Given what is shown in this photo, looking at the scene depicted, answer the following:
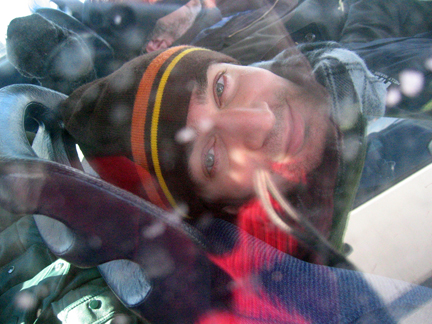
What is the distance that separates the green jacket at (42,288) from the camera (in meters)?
0.73

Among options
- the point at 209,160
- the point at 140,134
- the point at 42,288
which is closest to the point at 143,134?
the point at 140,134

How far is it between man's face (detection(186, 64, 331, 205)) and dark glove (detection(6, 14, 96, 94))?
64 cm

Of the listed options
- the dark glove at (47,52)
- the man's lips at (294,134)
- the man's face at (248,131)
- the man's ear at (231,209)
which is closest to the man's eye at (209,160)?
the man's face at (248,131)

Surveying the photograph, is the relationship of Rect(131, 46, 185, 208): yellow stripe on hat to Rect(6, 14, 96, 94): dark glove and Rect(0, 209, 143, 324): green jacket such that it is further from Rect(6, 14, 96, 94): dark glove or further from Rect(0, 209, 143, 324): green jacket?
Rect(6, 14, 96, 94): dark glove

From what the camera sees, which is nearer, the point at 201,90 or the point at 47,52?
the point at 201,90

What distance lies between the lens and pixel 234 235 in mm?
707

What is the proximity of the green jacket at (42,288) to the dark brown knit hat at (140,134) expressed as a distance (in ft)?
0.96

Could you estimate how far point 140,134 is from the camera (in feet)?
3.20

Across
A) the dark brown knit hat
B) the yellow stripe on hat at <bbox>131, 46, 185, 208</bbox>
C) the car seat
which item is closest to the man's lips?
the dark brown knit hat

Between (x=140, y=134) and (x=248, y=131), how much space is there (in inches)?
14.7

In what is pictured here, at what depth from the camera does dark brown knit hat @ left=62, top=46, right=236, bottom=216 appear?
976mm

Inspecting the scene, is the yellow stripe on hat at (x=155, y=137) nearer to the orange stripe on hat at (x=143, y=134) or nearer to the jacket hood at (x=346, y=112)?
the orange stripe on hat at (x=143, y=134)

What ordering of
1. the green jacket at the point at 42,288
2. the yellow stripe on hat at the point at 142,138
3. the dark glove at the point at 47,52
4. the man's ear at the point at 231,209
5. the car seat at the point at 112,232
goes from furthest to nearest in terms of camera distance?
1. the dark glove at the point at 47,52
2. the man's ear at the point at 231,209
3. the yellow stripe on hat at the point at 142,138
4. the green jacket at the point at 42,288
5. the car seat at the point at 112,232

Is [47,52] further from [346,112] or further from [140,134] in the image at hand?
[346,112]
